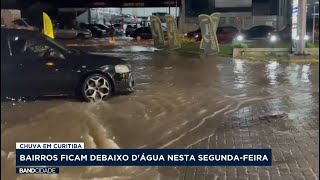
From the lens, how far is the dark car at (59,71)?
24.4 feet

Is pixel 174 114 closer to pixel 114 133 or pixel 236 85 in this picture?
pixel 114 133

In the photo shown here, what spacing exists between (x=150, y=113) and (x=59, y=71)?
1789 mm

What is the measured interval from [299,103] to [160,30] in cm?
1888

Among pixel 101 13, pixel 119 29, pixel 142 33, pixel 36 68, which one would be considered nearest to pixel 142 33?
pixel 142 33

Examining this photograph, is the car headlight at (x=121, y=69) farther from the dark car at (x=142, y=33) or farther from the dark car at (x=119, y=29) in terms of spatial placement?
the dark car at (x=119, y=29)

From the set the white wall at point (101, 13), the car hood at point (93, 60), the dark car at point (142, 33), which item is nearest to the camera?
the car hood at point (93, 60)

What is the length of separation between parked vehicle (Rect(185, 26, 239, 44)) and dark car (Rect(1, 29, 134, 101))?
20.4 m

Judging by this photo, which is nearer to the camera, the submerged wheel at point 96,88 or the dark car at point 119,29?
the submerged wheel at point 96,88

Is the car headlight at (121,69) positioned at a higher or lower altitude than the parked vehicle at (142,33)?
lower

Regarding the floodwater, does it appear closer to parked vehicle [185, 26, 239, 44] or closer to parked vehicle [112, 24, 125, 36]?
parked vehicle [185, 26, 239, 44]

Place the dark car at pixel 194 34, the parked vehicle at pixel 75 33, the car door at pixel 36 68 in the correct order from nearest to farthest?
the car door at pixel 36 68 < the dark car at pixel 194 34 < the parked vehicle at pixel 75 33

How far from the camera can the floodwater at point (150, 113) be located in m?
4.47

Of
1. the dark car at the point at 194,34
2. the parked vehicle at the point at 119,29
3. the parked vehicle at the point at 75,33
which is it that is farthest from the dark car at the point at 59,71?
the parked vehicle at the point at 119,29

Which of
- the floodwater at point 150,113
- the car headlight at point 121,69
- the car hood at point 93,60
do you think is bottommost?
the floodwater at point 150,113
